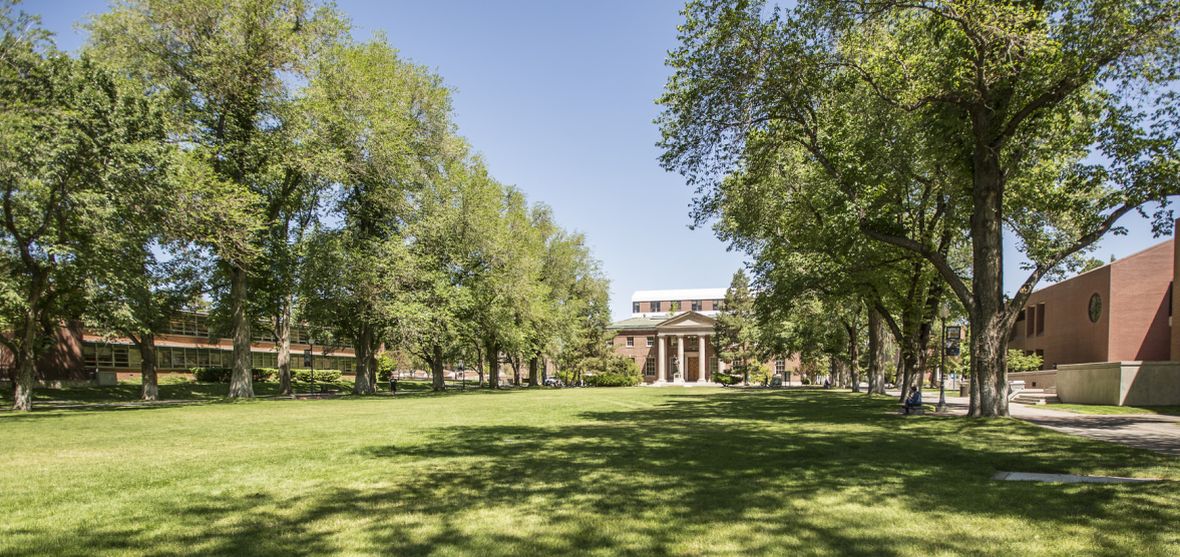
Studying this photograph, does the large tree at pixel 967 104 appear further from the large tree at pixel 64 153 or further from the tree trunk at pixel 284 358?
the tree trunk at pixel 284 358

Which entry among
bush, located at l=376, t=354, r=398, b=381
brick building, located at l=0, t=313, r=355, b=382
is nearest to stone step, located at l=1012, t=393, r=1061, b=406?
brick building, located at l=0, t=313, r=355, b=382

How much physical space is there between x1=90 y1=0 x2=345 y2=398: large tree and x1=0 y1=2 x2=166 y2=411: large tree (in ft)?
8.84

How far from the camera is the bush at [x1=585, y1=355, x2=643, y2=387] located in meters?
72.2

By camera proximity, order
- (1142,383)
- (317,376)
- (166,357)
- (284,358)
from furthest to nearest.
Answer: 1. (317,376)
2. (166,357)
3. (284,358)
4. (1142,383)

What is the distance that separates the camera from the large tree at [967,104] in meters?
15.0

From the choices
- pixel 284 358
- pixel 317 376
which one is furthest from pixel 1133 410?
pixel 317 376

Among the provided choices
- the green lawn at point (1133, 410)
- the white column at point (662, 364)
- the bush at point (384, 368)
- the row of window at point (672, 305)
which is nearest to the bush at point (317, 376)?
the bush at point (384, 368)

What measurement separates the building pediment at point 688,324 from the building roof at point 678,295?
3058cm

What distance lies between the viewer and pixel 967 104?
1631cm

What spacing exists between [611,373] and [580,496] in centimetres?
6782

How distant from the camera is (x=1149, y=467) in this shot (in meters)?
8.69

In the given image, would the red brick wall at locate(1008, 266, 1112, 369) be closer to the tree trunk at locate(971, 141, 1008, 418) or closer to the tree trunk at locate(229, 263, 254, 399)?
the tree trunk at locate(971, 141, 1008, 418)

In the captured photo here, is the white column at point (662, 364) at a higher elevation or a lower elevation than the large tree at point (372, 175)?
lower

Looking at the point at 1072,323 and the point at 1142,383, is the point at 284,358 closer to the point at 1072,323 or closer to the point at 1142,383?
the point at 1142,383
